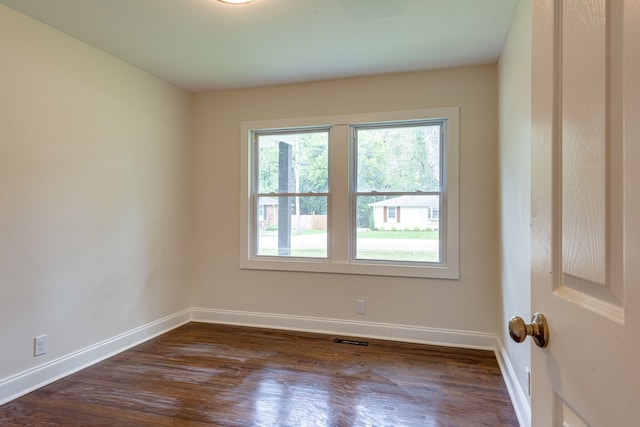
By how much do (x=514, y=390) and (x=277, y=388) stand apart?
152 centimetres

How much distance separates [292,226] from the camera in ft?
12.3

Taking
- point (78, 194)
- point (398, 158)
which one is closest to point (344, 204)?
point (398, 158)

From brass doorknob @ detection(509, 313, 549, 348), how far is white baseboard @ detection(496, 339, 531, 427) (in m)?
1.48

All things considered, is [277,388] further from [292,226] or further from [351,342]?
[292,226]

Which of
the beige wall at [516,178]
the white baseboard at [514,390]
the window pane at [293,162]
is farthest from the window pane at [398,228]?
the white baseboard at [514,390]

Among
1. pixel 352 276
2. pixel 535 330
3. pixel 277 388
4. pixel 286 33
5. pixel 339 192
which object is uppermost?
pixel 286 33

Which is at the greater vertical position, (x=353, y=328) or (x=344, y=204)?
(x=344, y=204)

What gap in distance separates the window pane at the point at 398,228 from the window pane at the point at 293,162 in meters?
0.52

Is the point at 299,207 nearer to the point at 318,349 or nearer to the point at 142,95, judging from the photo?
the point at 318,349

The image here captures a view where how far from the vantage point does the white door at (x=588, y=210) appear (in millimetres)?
523

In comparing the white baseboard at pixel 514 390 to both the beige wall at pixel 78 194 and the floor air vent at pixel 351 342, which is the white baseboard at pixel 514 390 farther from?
the beige wall at pixel 78 194

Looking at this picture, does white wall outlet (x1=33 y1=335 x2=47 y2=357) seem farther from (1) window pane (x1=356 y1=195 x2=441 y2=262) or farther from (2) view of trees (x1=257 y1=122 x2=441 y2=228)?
(1) window pane (x1=356 y1=195 x2=441 y2=262)

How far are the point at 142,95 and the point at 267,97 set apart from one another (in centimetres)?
117

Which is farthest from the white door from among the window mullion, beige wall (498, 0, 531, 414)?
the window mullion
